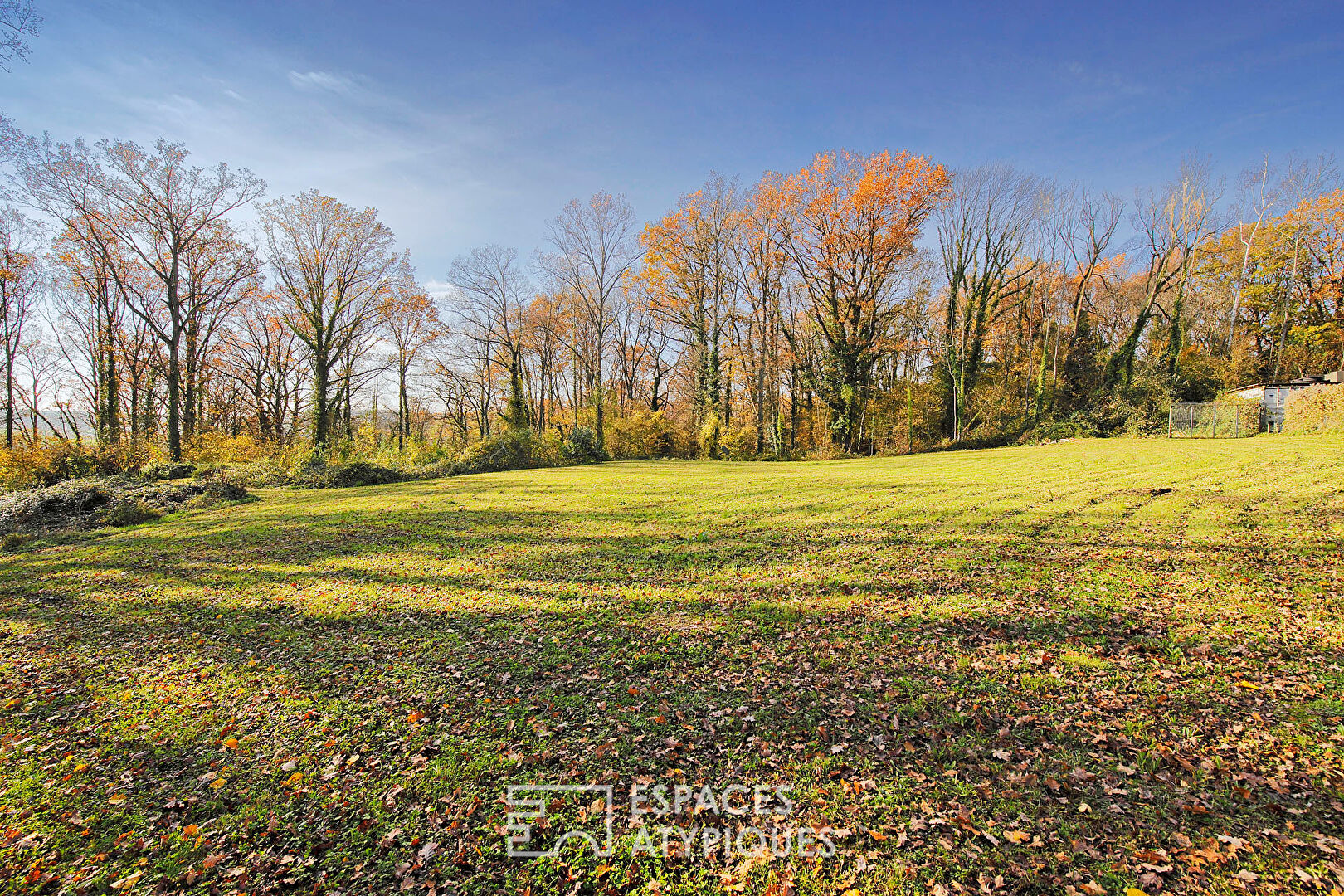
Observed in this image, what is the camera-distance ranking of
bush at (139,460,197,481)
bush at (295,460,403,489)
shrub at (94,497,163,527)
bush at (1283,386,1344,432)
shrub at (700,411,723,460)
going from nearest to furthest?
shrub at (94,497,163,527) → bush at (139,460,197,481) → bush at (1283,386,1344,432) → bush at (295,460,403,489) → shrub at (700,411,723,460)

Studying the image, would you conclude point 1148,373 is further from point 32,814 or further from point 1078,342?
point 32,814

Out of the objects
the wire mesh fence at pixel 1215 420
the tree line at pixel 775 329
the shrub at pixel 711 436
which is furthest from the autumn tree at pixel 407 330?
the wire mesh fence at pixel 1215 420

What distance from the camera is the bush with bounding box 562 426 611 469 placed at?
1001 inches

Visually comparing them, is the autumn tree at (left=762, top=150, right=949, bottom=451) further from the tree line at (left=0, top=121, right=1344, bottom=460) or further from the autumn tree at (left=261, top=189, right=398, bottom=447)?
the autumn tree at (left=261, top=189, right=398, bottom=447)

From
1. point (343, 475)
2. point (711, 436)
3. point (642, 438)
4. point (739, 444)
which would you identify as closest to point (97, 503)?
point (343, 475)

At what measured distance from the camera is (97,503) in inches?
476

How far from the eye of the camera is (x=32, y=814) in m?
2.76

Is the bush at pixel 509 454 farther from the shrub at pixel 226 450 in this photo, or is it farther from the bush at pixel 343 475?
the shrub at pixel 226 450

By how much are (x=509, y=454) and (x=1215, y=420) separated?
2886cm

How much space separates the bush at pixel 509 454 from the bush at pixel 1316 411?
27478 millimetres

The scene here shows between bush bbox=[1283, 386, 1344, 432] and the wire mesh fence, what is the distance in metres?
1.22

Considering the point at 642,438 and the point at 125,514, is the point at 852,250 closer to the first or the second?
the point at 642,438

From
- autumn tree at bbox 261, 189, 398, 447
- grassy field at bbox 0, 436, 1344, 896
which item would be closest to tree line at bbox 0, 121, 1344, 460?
autumn tree at bbox 261, 189, 398, 447

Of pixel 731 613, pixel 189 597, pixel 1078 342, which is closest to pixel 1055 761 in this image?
pixel 731 613
